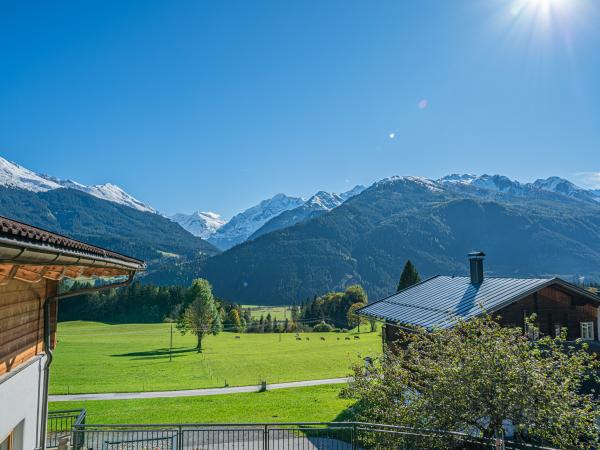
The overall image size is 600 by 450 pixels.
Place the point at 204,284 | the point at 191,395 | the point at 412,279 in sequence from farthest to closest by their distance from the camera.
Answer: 1. the point at 204,284
2. the point at 412,279
3. the point at 191,395

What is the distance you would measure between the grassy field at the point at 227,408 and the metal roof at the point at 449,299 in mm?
6190

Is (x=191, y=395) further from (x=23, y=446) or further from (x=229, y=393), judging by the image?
(x=23, y=446)

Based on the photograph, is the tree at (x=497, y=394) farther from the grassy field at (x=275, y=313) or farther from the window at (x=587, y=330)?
the grassy field at (x=275, y=313)

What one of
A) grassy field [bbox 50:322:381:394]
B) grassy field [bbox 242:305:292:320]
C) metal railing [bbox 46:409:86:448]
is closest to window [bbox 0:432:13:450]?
metal railing [bbox 46:409:86:448]

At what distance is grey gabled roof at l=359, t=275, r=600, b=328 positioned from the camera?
1969cm

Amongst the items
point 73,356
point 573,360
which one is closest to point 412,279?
point 73,356

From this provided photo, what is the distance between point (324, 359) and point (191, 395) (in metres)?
21.6

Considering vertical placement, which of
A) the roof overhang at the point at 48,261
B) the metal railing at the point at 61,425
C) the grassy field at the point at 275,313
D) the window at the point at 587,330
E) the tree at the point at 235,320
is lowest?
the grassy field at the point at 275,313

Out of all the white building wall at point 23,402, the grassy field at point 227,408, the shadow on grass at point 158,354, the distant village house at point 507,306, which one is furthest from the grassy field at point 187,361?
the white building wall at point 23,402

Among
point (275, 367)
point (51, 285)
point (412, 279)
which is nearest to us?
point (51, 285)

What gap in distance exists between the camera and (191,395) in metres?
31.4

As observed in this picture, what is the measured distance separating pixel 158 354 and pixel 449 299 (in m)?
45.0

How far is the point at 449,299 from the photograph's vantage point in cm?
2238

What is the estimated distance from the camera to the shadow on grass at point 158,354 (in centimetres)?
5441
